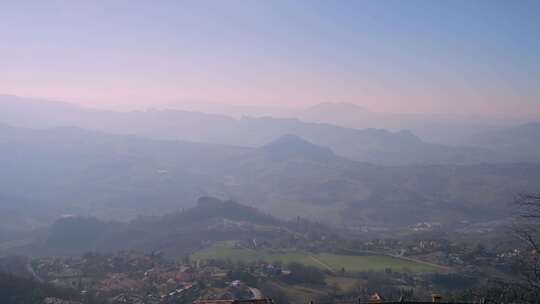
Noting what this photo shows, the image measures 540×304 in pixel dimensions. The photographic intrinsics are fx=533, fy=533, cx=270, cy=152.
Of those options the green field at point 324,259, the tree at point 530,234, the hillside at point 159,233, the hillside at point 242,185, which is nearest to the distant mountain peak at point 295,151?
the hillside at point 242,185

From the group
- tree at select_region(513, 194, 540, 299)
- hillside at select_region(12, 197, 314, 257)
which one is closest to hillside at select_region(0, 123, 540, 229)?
hillside at select_region(12, 197, 314, 257)

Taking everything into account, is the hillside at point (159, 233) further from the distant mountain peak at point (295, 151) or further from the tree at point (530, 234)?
the distant mountain peak at point (295, 151)

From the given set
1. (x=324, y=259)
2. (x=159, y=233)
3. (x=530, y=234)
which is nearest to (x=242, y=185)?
(x=159, y=233)

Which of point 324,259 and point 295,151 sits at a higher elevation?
point 295,151

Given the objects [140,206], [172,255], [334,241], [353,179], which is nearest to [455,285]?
[334,241]

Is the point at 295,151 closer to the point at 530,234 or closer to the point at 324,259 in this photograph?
the point at 324,259

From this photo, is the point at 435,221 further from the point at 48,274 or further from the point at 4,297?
the point at 4,297
